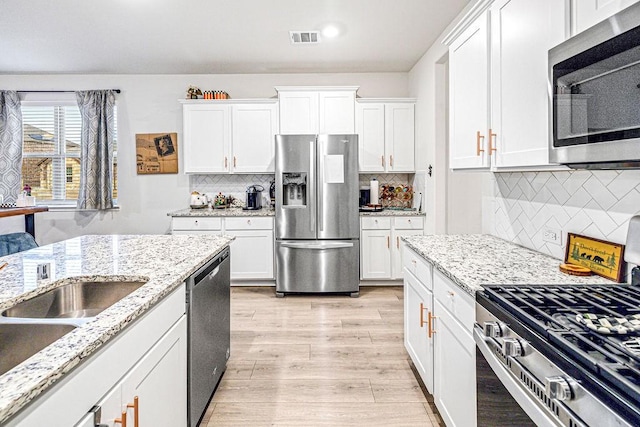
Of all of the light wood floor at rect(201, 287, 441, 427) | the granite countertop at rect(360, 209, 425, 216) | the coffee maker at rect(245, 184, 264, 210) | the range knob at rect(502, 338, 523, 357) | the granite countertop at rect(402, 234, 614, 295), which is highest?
the coffee maker at rect(245, 184, 264, 210)

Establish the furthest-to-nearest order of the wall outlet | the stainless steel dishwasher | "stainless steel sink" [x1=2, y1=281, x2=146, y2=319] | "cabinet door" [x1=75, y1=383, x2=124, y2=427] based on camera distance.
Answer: the wall outlet → the stainless steel dishwasher → "stainless steel sink" [x1=2, y1=281, x2=146, y2=319] → "cabinet door" [x1=75, y1=383, x2=124, y2=427]

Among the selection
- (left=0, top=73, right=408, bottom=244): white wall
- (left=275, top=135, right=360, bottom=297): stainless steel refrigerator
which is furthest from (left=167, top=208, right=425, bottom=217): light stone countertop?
(left=0, top=73, right=408, bottom=244): white wall

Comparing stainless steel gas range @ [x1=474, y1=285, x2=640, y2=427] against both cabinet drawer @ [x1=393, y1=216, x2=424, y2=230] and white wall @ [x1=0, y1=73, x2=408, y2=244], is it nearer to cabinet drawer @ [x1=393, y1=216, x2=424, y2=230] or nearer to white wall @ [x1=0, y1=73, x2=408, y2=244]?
cabinet drawer @ [x1=393, y1=216, x2=424, y2=230]

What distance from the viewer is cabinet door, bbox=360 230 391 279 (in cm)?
466

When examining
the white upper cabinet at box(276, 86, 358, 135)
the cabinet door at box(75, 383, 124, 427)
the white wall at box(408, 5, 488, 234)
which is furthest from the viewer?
the white upper cabinet at box(276, 86, 358, 135)

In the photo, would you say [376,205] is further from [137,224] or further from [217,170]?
[137,224]

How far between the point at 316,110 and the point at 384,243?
1772 mm

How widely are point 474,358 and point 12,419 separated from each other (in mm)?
1413

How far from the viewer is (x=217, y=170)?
4.93 meters

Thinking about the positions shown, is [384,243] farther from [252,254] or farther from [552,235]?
[552,235]

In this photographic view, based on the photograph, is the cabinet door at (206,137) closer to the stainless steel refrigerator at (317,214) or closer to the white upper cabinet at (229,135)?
the white upper cabinet at (229,135)

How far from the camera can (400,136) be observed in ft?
16.0

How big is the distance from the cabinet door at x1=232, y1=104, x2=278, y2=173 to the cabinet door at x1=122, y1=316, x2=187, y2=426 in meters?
3.31

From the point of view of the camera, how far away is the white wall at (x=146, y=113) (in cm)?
520
